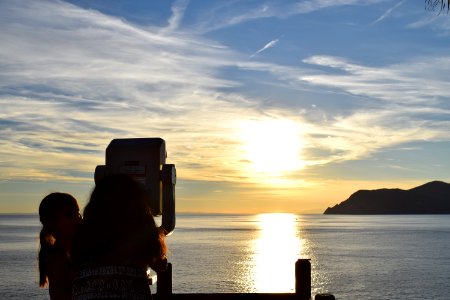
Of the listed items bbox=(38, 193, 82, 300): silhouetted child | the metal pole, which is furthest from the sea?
bbox=(38, 193, 82, 300): silhouetted child

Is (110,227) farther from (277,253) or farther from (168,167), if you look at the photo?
(277,253)

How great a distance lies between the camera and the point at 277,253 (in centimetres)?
9269

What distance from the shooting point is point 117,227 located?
2977 mm

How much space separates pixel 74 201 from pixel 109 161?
82.6 inches

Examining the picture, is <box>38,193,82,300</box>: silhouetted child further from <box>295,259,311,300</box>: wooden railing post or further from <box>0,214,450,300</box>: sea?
<box>0,214,450,300</box>: sea

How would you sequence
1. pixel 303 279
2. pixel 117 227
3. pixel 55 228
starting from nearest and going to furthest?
1. pixel 117 227
2. pixel 55 228
3. pixel 303 279

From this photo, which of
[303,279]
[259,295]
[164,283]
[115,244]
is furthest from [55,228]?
[303,279]

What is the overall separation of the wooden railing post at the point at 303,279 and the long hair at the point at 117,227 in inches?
114

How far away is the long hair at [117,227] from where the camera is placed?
2.98 m

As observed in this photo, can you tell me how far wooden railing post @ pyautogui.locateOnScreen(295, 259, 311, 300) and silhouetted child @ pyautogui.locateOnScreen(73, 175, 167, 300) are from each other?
2918mm

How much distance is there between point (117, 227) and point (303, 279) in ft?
10.3

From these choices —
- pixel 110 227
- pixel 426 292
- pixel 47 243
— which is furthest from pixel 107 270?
pixel 426 292

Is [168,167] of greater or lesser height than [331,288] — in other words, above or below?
above

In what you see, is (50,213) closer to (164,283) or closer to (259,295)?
(164,283)
